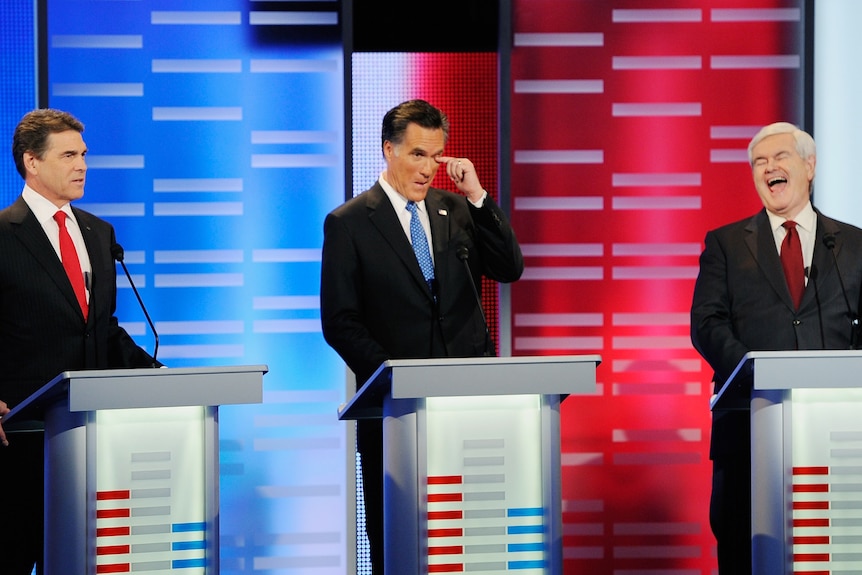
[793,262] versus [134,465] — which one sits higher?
[793,262]

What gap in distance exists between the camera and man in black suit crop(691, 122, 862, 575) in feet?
12.7

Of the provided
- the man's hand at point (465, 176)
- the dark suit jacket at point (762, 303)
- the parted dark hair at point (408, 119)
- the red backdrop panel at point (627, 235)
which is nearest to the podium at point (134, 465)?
the man's hand at point (465, 176)

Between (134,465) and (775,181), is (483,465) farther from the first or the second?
(775,181)

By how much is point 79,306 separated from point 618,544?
8.50ft

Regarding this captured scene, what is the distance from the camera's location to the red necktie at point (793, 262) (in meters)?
3.93

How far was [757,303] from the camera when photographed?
3904mm

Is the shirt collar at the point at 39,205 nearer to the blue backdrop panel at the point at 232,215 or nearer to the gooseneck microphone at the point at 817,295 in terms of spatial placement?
the blue backdrop panel at the point at 232,215

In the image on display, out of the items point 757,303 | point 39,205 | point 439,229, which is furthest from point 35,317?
point 757,303

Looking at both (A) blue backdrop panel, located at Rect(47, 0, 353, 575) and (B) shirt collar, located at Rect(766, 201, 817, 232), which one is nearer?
(B) shirt collar, located at Rect(766, 201, 817, 232)

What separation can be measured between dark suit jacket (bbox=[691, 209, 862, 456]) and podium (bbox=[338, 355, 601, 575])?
89cm

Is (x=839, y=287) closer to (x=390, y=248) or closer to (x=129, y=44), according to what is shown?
(x=390, y=248)

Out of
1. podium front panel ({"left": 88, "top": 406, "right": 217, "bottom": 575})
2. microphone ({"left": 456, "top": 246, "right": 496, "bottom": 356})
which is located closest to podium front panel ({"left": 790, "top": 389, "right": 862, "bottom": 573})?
microphone ({"left": 456, "top": 246, "right": 496, "bottom": 356})

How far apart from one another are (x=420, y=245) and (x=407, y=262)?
9cm

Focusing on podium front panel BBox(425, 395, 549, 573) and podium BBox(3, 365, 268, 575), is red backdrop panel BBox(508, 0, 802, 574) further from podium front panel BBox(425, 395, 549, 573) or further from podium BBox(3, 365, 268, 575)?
podium BBox(3, 365, 268, 575)
